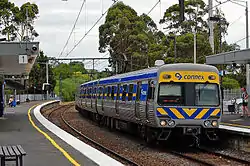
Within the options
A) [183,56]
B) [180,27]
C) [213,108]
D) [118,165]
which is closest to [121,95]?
[213,108]

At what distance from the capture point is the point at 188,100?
1673 cm

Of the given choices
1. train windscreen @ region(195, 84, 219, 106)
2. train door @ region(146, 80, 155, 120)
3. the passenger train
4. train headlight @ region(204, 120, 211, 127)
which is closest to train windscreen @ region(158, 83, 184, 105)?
the passenger train

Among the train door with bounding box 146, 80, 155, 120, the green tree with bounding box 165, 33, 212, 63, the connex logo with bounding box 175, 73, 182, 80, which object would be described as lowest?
the train door with bounding box 146, 80, 155, 120

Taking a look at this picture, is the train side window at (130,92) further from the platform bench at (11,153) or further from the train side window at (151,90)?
the platform bench at (11,153)

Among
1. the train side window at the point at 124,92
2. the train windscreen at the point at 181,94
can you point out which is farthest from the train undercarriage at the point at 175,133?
the train side window at the point at 124,92

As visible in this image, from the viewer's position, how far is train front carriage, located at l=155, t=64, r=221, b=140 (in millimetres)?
16516

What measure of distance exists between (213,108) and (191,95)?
0.88m

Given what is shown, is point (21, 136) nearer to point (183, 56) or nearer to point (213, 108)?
point (213, 108)

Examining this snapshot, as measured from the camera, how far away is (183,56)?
51.6 m

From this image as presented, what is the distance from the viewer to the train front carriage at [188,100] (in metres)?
16.5

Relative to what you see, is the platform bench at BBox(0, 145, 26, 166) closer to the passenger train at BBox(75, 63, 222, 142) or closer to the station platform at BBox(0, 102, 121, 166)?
the station platform at BBox(0, 102, 121, 166)

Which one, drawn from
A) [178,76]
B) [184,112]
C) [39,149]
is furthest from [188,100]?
[39,149]

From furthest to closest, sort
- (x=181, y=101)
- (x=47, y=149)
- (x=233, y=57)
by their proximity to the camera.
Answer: (x=233, y=57), (x=181, y=101), (x=47, y=149)

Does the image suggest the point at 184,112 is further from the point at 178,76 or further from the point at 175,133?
the point at 178,76
